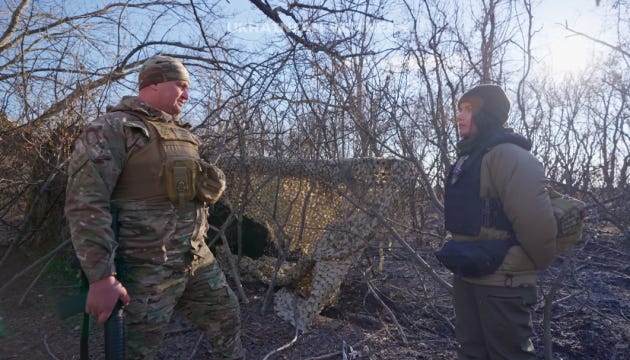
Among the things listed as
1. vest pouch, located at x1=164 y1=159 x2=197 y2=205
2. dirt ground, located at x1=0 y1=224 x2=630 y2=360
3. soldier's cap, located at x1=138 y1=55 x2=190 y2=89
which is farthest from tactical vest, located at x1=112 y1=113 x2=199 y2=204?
dirt ground, located at x1=0 y1=224 x2=630 y2=360

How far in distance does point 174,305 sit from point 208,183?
0.57 m

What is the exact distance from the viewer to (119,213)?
1955 millimetres

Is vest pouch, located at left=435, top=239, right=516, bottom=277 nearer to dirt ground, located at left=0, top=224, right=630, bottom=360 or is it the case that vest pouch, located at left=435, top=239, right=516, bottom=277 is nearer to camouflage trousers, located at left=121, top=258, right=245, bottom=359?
dirt ground, located at left=0, top=224, right=630, bottom=360

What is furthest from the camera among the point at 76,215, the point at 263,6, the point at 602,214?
the point at 263,6

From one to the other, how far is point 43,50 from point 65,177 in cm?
114

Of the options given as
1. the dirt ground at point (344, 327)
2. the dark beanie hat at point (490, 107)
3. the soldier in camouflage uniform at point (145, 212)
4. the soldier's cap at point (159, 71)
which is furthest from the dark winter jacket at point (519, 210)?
the soldier's cap at point (159, 71)

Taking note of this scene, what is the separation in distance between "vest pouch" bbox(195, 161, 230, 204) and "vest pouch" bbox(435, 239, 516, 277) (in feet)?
3.70

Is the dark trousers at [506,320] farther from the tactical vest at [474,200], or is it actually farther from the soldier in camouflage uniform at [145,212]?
the soldier in camouflage uniform at [145,212]

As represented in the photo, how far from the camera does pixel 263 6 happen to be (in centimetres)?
341

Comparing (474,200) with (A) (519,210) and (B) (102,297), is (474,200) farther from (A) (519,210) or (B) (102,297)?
(B) (102,297)

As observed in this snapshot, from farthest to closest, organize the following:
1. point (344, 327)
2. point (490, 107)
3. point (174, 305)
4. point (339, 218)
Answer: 1. point (339, 218)
2. point (344, 327)
3. point (490, 107)
4. point (174, 305)

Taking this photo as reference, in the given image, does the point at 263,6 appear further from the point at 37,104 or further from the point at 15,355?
the point at 15,355

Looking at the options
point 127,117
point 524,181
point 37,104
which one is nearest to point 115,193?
point 127,117

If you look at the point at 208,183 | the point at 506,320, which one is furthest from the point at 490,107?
the point at 208,183
